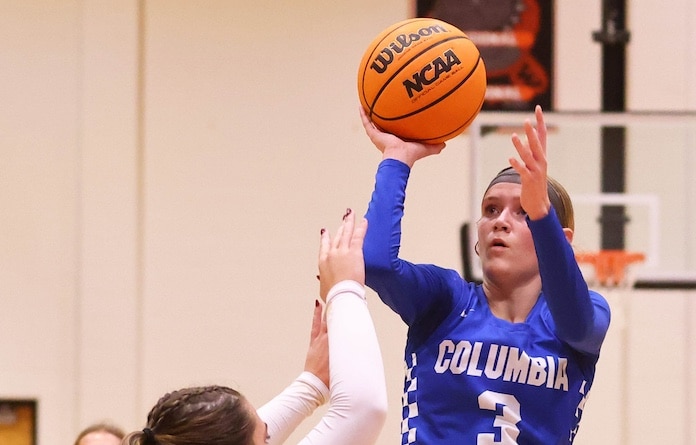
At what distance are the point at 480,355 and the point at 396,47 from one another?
0.81m

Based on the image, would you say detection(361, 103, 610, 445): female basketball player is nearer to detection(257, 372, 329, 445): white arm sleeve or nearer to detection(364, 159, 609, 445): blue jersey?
detection(364, 159, 609, 445): blue jersey

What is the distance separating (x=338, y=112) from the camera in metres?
6.02

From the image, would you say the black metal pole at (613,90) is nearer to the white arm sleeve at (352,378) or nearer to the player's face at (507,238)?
the player's face at (507,238)

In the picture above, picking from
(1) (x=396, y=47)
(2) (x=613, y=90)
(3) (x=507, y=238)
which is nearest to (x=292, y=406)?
(3) (x=507, y=238)

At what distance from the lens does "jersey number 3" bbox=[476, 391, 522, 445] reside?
223cm

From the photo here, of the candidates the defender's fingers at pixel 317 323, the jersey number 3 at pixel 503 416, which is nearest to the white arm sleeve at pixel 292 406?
the defender's fingers at pixel 317 323

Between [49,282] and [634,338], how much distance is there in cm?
361

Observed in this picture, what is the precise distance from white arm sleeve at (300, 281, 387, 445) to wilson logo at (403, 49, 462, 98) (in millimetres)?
729

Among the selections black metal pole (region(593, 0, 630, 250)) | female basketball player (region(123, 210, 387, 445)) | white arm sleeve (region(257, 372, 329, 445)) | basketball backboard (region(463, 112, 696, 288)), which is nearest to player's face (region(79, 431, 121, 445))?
white arm sleeve (region(257, 372, 329, 445))

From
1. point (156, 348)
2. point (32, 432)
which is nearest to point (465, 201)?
point (156, 348)

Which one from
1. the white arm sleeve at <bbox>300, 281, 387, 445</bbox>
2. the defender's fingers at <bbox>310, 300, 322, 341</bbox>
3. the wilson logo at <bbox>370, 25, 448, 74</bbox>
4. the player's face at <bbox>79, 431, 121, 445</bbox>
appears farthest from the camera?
the player's face at <bbox>79, 431, 121, 445</bbox>

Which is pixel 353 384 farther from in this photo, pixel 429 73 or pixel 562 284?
pixel 429 73

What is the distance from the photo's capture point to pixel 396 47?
2.49m

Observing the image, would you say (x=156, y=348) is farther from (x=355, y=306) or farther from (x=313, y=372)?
(x=355, y=306)
